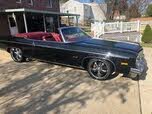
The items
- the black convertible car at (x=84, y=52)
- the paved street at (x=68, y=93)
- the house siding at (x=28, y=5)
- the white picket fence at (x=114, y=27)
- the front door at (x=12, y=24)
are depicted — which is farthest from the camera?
the front door at (x=12, y=24)

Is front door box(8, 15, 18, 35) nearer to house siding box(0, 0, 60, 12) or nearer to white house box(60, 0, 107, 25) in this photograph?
house siding box(0, 0, 60, 12)

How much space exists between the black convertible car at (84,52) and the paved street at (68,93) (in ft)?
1.26

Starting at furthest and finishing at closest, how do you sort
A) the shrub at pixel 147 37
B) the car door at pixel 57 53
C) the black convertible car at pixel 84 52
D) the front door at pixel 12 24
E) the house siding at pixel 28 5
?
the front door at pixel 12 24 → the house siding at pixel 28 5 → the shrub at pixel 147 37 → the car door at pixel 57 53 → the black convertible car at pixel 84 52

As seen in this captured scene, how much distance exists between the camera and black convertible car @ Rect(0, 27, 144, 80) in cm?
571

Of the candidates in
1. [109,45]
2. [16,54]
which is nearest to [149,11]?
[16,54]

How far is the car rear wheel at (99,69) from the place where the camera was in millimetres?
5895

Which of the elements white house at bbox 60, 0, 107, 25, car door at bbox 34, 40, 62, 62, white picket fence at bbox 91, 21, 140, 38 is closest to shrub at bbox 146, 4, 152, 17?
white house at bbox 60, 0, 107, 25

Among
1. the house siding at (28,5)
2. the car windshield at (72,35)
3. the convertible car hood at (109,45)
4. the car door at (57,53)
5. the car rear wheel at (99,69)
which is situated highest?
the house siding at (28,5)

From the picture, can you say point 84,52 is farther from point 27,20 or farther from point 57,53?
point 27,20

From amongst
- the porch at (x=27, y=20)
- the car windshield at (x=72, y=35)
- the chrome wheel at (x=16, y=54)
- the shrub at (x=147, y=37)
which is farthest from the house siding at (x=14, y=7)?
the car windshield at (x=72, y=35)

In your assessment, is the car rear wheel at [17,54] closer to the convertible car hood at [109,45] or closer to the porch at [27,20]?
the convertible car hood at [109,45]

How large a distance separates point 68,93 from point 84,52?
1449mm

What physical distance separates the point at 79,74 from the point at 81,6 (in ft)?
158

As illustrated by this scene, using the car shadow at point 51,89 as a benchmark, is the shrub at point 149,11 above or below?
above
